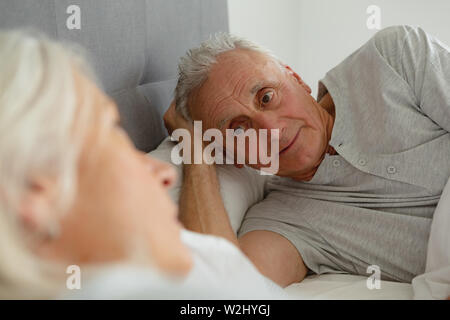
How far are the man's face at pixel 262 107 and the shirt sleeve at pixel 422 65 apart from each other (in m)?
0.25

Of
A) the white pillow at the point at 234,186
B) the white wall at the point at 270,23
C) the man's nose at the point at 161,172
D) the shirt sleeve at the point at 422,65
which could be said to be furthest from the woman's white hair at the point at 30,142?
the white wall at the point at 270,23

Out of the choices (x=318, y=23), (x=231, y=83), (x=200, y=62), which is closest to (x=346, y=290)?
(x=231, y=83)

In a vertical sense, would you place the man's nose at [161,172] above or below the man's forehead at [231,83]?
below

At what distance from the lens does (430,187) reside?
1.19 m

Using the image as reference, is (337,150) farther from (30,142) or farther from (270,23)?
(270,23)

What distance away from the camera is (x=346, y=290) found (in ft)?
3.55

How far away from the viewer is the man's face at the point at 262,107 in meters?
1.29

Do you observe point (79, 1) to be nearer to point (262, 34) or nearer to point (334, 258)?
point (334, 258)

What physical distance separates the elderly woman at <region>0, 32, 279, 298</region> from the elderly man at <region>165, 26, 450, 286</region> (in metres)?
0.58

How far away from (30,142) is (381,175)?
0.96 meters

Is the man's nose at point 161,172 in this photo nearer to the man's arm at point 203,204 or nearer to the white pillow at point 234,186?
the man's arm at point 203,204

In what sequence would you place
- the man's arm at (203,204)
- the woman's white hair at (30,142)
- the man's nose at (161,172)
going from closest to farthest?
the woman's white hair at (30,142) < the man's nose at (161,172) < the man's arm at (203,204)

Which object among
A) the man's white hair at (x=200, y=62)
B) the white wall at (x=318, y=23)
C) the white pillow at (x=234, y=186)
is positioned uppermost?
the white wall at (x=318, y=23)
